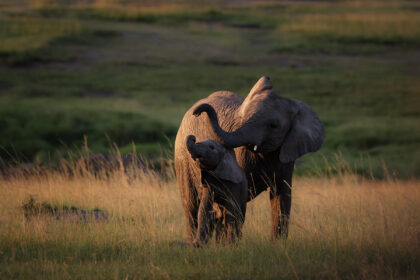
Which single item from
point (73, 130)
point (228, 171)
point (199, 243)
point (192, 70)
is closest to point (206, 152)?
point (228, 171)

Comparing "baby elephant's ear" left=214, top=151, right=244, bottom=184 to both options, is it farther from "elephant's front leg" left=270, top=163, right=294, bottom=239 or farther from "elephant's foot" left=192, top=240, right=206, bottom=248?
"elephant's front leg" left=270, top=163, right=294, bottom=239

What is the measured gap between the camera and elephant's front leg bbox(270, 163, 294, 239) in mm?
8312

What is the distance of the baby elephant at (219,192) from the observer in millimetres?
7160

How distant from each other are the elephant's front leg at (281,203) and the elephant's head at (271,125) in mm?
372

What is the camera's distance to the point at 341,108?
32.4m

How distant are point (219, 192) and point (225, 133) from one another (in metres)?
0.68

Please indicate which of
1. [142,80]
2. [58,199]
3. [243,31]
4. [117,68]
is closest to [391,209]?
[58,199]

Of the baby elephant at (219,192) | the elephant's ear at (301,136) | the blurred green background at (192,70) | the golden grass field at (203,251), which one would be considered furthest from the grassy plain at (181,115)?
the elephant's ear at (301,136)

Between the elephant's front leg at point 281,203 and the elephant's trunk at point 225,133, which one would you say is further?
the elephant's front leg at point 281,203

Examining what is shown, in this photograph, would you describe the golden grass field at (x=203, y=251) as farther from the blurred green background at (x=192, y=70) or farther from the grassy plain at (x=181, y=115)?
the blurred green background at (x=192, y=70)

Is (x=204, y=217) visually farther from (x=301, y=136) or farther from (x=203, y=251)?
(x=301, y=136)

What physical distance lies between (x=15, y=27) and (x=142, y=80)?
1772 cm

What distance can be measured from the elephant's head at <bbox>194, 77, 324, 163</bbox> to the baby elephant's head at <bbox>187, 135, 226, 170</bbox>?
0.62ft

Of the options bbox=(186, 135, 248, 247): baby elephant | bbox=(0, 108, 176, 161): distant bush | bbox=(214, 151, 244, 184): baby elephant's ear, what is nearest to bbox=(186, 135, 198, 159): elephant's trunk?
bbox=(186, 135, 248, 247): baby elephant
